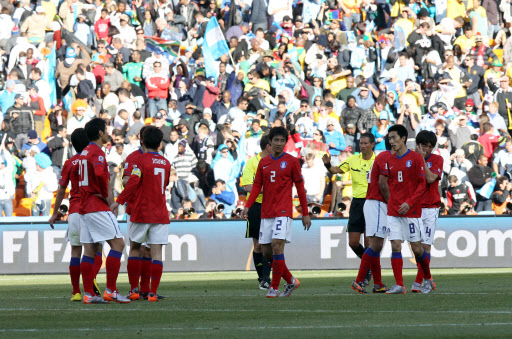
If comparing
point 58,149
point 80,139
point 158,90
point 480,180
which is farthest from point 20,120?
point 80,139

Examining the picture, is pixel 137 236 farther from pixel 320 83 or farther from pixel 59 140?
pixel 320 83

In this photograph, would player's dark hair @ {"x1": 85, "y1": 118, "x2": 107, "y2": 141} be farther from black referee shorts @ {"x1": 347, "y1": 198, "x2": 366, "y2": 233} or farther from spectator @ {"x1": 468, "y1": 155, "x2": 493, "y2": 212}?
spectator @ {"x1": 468, "y1": 155, "x2": 493, "y2": 212}

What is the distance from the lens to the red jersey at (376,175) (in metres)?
12.8

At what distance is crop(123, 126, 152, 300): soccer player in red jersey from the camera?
11.9 meters

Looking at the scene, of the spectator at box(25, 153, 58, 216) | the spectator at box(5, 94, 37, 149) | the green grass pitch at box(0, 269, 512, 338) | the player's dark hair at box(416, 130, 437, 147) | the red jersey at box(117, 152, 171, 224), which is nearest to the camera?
the green grass pitch at box(0, 269, 512, 338)

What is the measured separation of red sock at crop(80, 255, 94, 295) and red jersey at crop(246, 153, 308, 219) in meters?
2.28

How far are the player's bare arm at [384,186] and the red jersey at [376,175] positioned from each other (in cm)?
7

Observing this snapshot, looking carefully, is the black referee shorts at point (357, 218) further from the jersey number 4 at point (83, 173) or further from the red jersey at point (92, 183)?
the jersey number 4 at point (83, 173)

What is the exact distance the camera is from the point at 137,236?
11.6m

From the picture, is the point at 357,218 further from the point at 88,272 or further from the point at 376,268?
the point at 88,272

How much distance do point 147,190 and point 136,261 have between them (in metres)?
0.90

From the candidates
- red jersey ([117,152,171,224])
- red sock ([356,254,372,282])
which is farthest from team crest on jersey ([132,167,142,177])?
red sock ([356,254,372,282])

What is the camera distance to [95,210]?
11.5 m

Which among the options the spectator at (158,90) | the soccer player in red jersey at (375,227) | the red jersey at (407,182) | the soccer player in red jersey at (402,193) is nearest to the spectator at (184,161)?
the spectator at (158,90)
